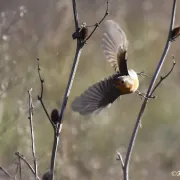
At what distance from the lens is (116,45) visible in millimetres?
869

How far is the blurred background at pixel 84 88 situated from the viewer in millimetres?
2000

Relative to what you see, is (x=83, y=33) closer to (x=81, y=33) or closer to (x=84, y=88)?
(x=81, y=33)

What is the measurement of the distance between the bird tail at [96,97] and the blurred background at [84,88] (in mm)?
1033

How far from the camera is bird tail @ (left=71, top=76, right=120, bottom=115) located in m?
0.81

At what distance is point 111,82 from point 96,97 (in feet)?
0.11

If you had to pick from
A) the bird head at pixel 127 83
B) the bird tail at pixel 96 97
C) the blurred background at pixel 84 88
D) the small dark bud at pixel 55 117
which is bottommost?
the small dark bud at pixel 55 117

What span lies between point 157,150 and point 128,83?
141 centimetres

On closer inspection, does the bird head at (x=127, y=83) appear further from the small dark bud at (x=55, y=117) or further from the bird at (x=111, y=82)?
the small dark bud at (x=55, y=117)

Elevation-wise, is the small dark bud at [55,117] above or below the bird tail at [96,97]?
below

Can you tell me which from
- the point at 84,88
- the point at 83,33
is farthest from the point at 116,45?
the point at 84,88

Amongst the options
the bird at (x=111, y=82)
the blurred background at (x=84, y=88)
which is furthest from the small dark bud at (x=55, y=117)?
the blurred background at (x=84, y=88)

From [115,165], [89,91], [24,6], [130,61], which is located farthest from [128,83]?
[24,6]

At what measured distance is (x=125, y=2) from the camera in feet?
8.01

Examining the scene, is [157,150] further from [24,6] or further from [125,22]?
[24,6]
